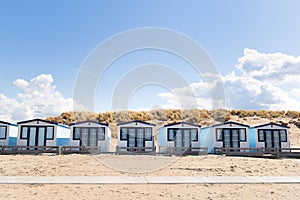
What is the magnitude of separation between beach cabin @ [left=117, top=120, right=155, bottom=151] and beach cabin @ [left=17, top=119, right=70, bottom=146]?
17.2ft

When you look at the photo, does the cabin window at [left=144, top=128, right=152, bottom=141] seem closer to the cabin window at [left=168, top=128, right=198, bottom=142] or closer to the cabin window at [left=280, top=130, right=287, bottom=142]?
the cabin window at [left=168, top=128, right=198, bottom=142]

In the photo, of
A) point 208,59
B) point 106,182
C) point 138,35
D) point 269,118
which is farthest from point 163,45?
point 269,118

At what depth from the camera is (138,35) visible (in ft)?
67.1

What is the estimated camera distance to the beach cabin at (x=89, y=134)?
76.9 ft

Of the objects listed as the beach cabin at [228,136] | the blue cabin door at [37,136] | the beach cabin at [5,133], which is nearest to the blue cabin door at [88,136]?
the blue cabin door at [37,136]

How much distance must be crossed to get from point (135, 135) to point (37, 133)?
766cm

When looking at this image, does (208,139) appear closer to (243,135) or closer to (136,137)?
(243,135)

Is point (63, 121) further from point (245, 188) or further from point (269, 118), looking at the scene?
point (245, 188)

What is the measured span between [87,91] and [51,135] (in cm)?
724

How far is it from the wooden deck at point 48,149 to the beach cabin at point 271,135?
508 inches

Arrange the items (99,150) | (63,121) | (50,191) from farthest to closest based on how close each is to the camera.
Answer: (63,121) < (99,150) < (50,191)

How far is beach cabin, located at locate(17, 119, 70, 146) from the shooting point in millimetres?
23047

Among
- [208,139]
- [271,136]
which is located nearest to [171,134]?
[208,139]

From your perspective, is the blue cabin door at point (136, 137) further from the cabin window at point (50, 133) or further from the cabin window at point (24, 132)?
the cabin window at point (24, 132)
